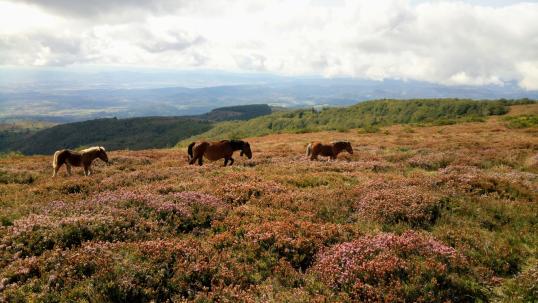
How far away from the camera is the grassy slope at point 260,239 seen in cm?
700

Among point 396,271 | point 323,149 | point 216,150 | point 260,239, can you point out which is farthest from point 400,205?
point 323,149

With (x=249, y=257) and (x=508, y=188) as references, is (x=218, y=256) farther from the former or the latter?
(x=508, y=188)

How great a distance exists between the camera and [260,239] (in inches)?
350

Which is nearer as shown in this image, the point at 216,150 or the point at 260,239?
the point at 260,239

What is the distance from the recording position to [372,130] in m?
62.1

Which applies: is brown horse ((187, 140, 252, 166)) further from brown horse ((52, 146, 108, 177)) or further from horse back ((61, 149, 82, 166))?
horse back ((61, 149, 82, 166))

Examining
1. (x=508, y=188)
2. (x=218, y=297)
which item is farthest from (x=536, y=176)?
(x=218, y=297)

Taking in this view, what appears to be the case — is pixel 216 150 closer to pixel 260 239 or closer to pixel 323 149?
pixel 323 149

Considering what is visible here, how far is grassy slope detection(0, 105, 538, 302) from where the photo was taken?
23.0ft

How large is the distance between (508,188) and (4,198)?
752 inches

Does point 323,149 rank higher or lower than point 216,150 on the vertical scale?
lower

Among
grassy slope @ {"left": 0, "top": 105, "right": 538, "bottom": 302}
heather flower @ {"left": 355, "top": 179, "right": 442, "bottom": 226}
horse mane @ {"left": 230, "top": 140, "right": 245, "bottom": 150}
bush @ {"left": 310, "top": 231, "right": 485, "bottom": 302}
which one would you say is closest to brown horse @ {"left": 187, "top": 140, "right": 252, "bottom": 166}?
horse mane @ {"left": 230, "top": 140, "right": 245, "bottom": 150}

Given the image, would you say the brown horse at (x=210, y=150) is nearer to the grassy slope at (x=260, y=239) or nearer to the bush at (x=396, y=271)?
the grassy slope at (x=260, y=239)

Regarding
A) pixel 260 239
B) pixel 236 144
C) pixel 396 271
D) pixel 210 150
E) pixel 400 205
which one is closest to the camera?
pixel 396 271
